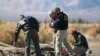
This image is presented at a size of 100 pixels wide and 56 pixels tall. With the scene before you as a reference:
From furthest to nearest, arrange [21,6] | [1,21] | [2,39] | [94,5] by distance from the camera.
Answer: [94,5] → [21,6] → [1,21] → [2,39]

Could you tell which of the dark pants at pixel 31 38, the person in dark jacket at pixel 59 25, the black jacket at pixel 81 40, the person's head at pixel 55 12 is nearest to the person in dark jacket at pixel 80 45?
the black jacket at pixel 81 40

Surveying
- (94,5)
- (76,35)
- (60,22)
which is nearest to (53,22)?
(60,22)

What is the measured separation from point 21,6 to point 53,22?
149 m

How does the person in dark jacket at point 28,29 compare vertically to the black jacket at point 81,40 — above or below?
above

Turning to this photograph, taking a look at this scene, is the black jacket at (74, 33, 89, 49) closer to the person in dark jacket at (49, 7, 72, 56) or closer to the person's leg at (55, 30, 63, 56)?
the person in dark jacket at (49, 7, 72, 56)

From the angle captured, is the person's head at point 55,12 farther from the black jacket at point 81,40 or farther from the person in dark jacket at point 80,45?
the black jacket at point 81,40

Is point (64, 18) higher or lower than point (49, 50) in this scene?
higher

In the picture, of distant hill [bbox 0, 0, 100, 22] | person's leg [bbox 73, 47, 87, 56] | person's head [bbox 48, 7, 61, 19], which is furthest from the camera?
distant hill [bbox 0, 0, 100, 22]

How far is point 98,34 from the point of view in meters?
52.8

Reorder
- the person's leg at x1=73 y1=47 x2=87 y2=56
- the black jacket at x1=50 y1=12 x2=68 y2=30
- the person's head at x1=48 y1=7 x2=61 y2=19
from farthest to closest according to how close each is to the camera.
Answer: the person's leg at x1=73 y1=47 x2=87 y2=56 < the person's head at x1=48 y1=7 x2=61 y2=19 < the black jacket at x1=50 y1=12 x2=68 y2=30

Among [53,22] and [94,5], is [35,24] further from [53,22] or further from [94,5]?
[94,5]

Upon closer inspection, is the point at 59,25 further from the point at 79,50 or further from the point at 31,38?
the point at 79,50

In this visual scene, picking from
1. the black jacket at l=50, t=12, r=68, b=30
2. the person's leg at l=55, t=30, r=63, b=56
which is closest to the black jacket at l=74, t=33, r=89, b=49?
the person's leg at l=55, t=30, r=63, b=56

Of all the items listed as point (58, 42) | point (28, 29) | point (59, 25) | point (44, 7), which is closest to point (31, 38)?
point (28, 29)
